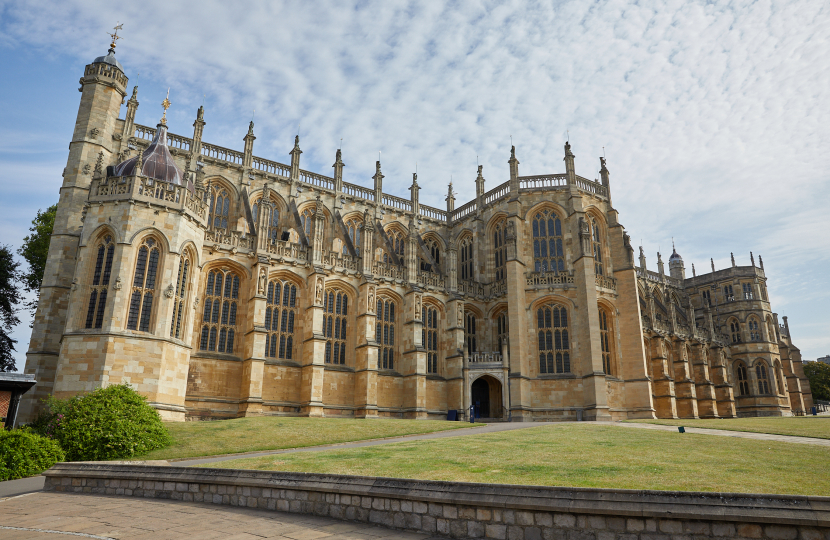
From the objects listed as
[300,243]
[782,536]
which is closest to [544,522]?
[782,536]

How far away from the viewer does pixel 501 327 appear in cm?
4022

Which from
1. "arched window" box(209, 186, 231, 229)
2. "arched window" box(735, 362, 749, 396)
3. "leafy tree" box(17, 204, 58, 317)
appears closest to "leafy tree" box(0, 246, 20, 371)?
"leafy tree" box(17, 204, 58, 317)

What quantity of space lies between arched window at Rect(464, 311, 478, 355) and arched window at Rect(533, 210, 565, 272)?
644 cm

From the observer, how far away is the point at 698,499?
6.50 metres

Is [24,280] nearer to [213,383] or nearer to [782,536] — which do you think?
[213,383]

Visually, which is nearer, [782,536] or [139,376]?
[782,536]

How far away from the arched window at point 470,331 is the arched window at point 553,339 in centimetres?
577

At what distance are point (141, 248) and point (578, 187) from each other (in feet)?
96.3

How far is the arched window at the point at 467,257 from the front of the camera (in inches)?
1714

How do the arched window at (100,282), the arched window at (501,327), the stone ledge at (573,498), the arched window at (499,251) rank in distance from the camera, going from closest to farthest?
the stone ledge at (573,498) → the arched window at (100,282) → the arched window at (501,327) → the arched window at (499,251)

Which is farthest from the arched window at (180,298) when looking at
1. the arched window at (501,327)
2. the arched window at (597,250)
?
the arched window at (597,250)

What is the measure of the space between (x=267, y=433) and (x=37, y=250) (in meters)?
24.7

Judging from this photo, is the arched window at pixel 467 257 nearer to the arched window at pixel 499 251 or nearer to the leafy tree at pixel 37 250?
the arched window at pixel 499 251

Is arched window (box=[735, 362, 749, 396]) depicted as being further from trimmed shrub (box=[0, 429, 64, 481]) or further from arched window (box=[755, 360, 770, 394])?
trimmed shrub (box=[0, 429, 64, 481])
